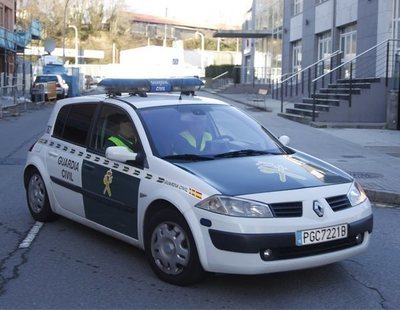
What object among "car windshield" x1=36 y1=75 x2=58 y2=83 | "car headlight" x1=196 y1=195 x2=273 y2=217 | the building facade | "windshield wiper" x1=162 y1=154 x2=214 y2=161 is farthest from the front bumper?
"car windshield" x1=36 y1=75 x2=58 y2=83

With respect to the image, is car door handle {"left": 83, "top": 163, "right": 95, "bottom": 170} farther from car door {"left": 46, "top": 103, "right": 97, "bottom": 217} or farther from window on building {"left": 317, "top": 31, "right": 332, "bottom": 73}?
window on building {"left": 317, "top": 31, "right": 332, "bottom": 73}

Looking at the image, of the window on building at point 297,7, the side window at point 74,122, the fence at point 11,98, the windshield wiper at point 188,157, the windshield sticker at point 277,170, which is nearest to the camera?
the windshield sticker at point 277,170

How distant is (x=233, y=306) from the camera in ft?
14.8

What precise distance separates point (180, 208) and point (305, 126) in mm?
16419

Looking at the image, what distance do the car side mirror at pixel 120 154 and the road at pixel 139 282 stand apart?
37.7 inches

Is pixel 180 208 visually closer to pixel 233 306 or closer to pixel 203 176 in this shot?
pixel 203 176

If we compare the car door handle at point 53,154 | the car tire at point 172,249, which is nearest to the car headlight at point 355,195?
the car tire at point 172,249

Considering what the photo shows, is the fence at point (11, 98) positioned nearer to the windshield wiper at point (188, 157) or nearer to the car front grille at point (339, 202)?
the windshield wiper at point (188, 157)

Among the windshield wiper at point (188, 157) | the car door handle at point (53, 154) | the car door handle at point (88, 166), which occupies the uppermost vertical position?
the windshield wiper at point (188, 157)

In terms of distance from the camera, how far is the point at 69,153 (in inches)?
252

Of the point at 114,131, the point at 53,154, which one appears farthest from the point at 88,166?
the point at 53,154

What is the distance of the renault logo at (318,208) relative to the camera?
4672 millimetres

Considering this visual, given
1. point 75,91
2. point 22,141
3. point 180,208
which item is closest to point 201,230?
point 180,208

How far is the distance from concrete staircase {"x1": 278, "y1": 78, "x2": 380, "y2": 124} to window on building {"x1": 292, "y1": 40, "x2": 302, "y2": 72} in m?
13.8
